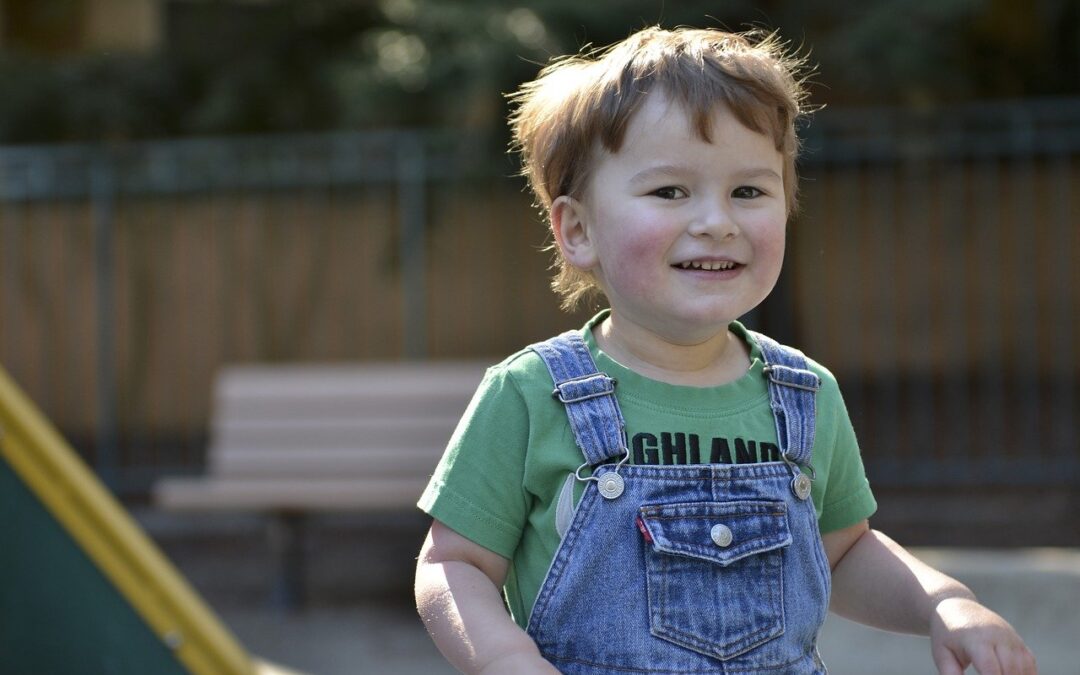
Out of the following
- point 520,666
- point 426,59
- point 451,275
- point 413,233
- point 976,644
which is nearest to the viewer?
point 520,666

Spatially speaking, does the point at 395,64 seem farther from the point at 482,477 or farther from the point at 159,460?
the point at 482,477

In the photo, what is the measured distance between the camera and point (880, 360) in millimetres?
9602

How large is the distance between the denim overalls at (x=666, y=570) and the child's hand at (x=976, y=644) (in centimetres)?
15

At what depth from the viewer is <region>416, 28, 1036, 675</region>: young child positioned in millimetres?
1537

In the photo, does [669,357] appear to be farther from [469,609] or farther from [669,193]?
[469,609]

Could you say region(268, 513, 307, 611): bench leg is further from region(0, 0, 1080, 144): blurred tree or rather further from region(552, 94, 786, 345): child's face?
region(552, 94, 786, 345): child's face

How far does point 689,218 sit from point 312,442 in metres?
4.77

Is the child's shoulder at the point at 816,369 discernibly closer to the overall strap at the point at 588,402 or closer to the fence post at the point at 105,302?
the overall strap at the point at 588,402

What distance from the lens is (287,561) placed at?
5875mm

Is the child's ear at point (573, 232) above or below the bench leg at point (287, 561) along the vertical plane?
above

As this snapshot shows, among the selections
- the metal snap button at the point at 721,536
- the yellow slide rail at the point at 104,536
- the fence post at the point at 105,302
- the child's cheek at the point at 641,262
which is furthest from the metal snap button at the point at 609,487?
the fence post at the point at 105,302

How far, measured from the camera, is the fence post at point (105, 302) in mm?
9047

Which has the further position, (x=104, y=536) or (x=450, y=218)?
(x=450, y=218)

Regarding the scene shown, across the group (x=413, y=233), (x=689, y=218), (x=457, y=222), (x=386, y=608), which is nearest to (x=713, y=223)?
(x=689, y=218)
